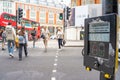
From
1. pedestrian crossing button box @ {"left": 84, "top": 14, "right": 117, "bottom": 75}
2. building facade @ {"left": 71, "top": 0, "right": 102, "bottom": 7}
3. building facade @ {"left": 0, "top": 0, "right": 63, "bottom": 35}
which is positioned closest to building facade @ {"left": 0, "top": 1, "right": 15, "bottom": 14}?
building facade @ {"left": 0, "top": 0, "right": 63, "bottom": 35}

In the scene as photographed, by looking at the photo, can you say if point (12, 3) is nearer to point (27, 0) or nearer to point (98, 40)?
point (27, 0)

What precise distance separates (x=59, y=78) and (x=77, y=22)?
Result: 135ft

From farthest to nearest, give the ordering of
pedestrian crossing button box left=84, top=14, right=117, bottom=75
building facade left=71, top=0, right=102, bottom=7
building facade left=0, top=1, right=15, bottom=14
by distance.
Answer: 1. building facade left=0, top=1, right=15, bottom=14
2. building facade left=71, top=0, right=102, bottom=7
3. pedestrian crossing button box left=84, top=14, right=117, bottom=75

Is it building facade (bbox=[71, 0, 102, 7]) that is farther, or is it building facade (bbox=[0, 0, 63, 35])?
building facade (bbox=[0, 0, 63, 35])

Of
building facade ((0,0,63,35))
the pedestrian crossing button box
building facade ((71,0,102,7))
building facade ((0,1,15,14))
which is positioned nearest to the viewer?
the pedestrian crossing button box

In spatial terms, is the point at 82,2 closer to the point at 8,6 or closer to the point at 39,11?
the point at 8,6

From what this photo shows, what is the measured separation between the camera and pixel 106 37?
300 centimetres

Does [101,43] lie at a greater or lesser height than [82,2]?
lesser

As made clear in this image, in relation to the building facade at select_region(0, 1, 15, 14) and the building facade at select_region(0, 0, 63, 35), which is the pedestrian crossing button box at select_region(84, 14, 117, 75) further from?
the building facade at select_region(0, 0, 63, 35)

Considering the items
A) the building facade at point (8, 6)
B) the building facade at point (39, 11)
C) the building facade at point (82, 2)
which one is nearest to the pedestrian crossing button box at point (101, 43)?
the building facade at point (82, 2)

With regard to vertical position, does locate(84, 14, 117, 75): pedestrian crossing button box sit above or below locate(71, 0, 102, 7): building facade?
below

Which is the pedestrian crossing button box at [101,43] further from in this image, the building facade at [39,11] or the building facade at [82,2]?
the building facade at [39,11]

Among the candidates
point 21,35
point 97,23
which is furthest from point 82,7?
point 97,23

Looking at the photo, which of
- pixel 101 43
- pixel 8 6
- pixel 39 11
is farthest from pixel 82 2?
pixel 101 43
